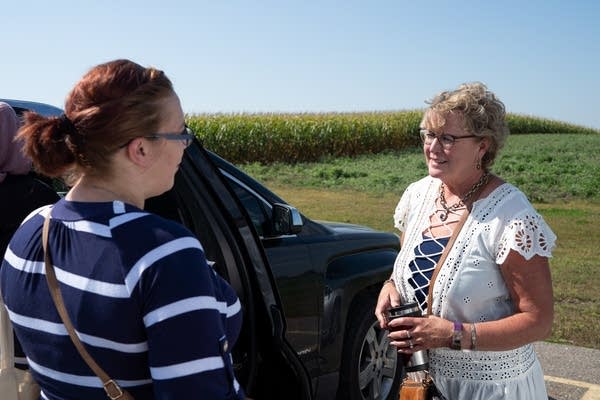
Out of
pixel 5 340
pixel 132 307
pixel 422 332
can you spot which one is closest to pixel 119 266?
pixel 132 307

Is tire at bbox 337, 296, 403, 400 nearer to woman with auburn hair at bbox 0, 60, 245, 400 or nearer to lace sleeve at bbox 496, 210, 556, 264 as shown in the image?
lace sleeve at bbox 496, 210, 556, 264

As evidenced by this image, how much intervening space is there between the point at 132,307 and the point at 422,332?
137cm

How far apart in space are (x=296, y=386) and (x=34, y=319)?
153 cm

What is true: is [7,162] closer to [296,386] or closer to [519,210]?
[296,386]

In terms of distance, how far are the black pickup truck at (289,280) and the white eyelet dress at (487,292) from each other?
643 millimetres

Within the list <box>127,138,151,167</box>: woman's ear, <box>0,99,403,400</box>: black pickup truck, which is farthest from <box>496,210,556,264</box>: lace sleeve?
<box>127,138,151,167</box>: woman's ear

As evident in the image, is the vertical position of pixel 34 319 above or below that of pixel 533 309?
above

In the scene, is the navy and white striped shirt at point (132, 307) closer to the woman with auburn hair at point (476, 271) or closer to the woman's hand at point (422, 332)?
the woman's hand at point (422, 332)

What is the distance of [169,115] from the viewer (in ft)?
5.05

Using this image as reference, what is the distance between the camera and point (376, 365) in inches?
174

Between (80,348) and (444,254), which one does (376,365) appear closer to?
(444,254)

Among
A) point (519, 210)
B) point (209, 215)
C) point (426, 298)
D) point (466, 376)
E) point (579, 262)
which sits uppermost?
point (519, 210)

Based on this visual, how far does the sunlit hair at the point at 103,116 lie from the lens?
1.48 meters

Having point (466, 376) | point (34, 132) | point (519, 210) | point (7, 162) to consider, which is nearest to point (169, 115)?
point (34, 132)
